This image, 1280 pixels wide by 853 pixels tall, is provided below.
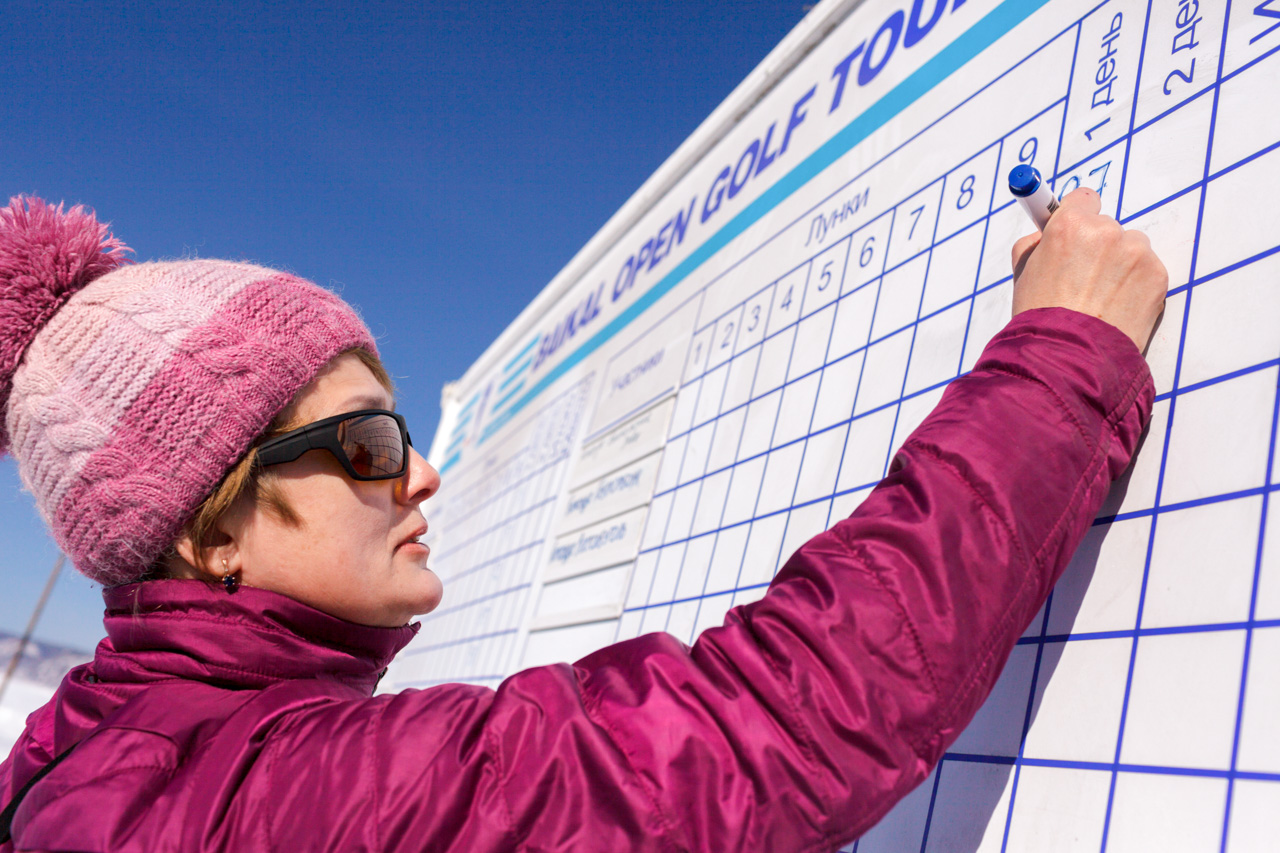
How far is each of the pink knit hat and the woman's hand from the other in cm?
82

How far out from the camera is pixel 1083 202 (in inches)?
34.3

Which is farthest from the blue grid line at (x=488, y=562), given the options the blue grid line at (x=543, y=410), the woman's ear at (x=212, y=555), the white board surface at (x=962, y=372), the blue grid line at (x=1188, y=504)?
the blue grid line at (x=1188, y=504)

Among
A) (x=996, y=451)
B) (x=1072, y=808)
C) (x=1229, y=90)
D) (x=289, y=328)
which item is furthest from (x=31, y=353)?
(x=1229, y=90)

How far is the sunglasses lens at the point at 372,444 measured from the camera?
98 centimetres

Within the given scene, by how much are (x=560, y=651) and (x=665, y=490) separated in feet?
1.56

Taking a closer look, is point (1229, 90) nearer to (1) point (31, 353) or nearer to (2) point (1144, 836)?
(2) point (1144, 836)

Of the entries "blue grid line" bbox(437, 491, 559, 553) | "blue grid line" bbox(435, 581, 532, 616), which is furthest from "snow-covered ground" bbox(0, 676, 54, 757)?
"blue grid line" bbox(435, 581, 532, 616)

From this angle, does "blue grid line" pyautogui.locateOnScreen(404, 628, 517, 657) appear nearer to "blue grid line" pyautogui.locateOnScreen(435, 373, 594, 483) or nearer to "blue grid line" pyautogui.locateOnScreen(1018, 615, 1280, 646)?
"blue grid line" pyautogui.locateOnScreen(435, 373, 594, 483)

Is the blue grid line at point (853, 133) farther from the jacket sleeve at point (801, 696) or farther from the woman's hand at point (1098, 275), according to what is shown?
the jacket sleeve at point (801, 696)

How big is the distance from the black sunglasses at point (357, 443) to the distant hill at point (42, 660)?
4.01 meters

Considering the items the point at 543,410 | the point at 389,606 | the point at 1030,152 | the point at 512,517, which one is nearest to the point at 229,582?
the point at 389,606

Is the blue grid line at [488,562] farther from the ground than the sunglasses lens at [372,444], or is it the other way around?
the sunglasses lens at [372,444]

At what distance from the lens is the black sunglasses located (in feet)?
3.11

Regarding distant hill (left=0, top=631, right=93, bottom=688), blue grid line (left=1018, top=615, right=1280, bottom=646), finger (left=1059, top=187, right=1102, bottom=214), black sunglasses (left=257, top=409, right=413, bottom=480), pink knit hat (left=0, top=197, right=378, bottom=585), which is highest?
pink knit hat (left=0, top=197, right=378, bottom=585)
